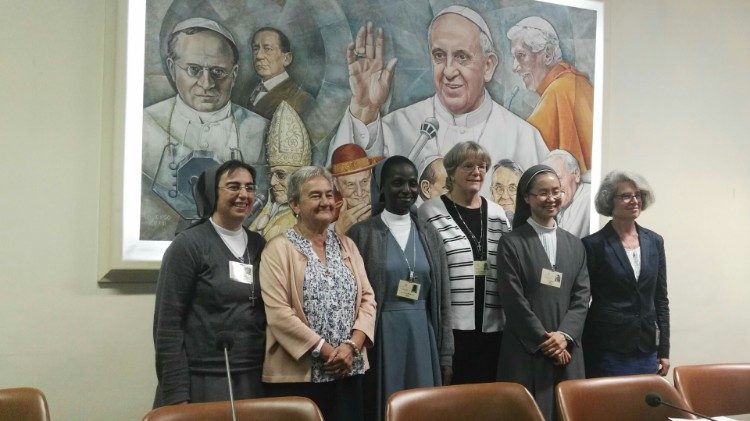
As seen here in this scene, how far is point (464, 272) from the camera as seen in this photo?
9.47 ft

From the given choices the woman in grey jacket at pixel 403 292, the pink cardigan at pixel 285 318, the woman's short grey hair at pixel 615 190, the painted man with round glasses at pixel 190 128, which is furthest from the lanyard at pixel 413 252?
the woman's short grey hair at pixel 615 190

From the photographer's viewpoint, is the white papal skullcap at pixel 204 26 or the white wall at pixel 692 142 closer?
the white papal skullcap at pixel 204 26

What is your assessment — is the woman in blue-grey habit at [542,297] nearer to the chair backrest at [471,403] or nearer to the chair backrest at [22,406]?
the chair backrest at [471,403]

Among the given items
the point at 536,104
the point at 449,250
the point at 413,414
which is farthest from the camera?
the point at 536,104

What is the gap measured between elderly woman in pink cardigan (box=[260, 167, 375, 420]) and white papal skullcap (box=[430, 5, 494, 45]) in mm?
1289

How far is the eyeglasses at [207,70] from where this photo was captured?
9.14 ft

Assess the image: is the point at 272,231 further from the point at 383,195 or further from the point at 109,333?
the point at 109,333

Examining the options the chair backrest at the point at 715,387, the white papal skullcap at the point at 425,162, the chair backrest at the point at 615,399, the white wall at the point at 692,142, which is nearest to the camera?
the chair backrest at the point at 615,399

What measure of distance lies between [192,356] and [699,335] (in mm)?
3087

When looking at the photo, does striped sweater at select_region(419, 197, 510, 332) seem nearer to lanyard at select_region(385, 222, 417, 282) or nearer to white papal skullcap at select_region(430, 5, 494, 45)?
lanyard at select_region(385, 222, 417, 282)

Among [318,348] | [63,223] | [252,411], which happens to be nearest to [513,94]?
[318,348]

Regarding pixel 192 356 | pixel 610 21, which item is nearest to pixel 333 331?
pixel 192 356

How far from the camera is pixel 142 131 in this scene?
270cm

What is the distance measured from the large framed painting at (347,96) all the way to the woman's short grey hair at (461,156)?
20 centimetres
